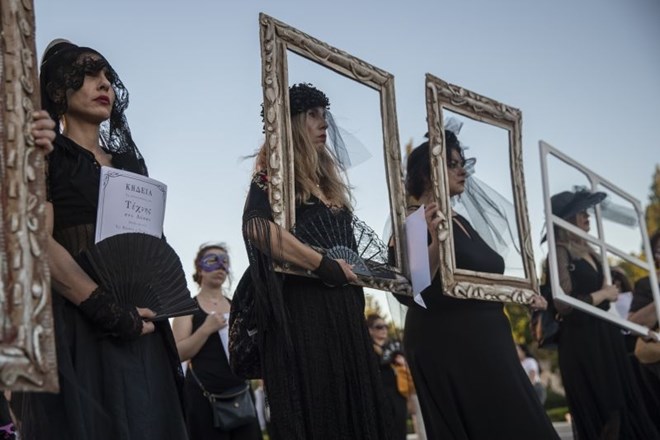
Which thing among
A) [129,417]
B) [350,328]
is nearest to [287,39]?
[350,328]

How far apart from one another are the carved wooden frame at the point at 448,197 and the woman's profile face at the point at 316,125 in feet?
2.68

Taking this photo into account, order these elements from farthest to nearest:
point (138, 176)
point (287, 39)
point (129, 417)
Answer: point (287, 39), point (138, 176), point (129, 417)

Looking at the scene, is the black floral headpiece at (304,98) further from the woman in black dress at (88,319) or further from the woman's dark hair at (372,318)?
the woman's dark hair at (372,318)

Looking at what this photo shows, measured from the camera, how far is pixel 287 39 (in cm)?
479

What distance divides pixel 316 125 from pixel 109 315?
1.69 metres

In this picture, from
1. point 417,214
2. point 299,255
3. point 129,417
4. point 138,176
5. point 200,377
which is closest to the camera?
point 129,417

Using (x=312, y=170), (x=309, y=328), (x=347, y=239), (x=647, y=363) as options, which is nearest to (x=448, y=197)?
(x=347, y=239)

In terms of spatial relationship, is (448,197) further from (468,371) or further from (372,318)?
(372,318)

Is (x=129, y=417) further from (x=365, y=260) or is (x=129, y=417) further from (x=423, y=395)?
(x=423, y=395)

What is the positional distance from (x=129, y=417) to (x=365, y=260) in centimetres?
161

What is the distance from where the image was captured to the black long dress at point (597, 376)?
674 cm

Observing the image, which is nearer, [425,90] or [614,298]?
[425,90]

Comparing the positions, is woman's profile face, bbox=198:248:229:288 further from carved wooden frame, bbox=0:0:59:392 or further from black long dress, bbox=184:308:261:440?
carved wooden frame, bbox=0:0:59:392

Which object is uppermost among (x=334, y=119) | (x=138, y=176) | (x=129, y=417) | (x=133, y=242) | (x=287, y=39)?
(x=287, y=39)
